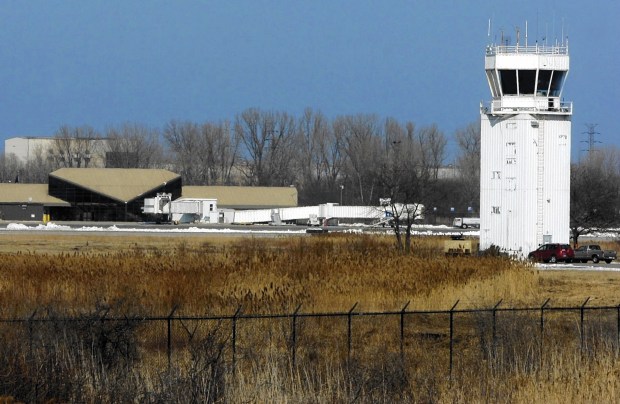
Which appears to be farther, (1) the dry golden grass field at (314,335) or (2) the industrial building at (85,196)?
(2) the industrial building at (85,196)

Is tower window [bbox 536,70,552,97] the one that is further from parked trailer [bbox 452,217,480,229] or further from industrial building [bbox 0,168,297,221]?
industrial building [bbox 0,168,297,221]

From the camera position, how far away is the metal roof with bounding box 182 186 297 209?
13225cm

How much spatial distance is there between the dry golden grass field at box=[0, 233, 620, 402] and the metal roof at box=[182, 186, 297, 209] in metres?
82.4

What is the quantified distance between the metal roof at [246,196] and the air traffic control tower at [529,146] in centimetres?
7219

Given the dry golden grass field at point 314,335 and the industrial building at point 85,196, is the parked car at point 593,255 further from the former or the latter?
the industrial building at point 85,196

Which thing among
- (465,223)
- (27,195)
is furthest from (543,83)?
(27,195)

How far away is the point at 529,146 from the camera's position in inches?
2359

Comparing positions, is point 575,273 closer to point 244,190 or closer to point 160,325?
point 160,325

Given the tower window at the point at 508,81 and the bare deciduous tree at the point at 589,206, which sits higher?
the tower window at the point at 508,81

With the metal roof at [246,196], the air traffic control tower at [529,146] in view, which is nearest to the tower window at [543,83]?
the air traffic control tower at [529,146]

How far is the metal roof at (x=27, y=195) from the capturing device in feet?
412

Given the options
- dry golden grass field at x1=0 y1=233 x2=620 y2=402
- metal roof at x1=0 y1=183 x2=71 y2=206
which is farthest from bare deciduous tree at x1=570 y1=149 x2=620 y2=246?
metal roof at x1=0 y1=183 x2=71 y2=206

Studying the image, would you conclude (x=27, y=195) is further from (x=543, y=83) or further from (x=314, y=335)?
(x=314, y=335)

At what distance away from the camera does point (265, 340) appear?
25.0 meters
